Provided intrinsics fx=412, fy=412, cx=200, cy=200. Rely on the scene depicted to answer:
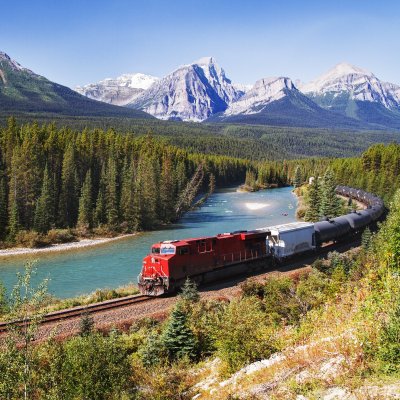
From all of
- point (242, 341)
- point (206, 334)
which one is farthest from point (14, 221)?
point (242, 341)

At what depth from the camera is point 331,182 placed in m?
76.9

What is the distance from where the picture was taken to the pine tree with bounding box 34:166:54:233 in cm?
6789

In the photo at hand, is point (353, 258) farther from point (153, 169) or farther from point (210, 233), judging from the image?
point (153, 169)

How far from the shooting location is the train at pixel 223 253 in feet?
111

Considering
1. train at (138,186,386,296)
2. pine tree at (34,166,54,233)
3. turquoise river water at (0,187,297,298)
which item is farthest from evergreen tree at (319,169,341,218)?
pine tree at (34,166,54,233)

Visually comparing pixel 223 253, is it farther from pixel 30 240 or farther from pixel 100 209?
pixel 100 209

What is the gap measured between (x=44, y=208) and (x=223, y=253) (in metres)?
41.1

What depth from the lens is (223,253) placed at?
38.0m

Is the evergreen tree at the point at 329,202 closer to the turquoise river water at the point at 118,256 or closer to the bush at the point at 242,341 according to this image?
the turquoise river water at the point at 118,256

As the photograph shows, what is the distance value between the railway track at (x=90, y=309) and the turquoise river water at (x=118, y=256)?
783 centimetres

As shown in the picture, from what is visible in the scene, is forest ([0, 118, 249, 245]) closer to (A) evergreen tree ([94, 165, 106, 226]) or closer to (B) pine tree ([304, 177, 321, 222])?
(A) evergreen tree ([94, 165, 106, 226])

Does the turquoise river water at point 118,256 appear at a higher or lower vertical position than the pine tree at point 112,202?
lower

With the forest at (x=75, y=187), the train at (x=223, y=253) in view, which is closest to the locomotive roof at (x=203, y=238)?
the train at (x=223, y=253)

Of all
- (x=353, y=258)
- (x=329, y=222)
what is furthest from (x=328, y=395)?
(x=329, y=222)
